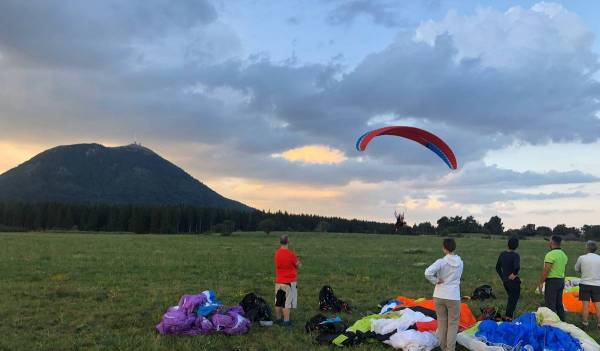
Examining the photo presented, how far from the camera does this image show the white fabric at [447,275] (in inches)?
408

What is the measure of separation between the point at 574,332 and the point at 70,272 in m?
20.1

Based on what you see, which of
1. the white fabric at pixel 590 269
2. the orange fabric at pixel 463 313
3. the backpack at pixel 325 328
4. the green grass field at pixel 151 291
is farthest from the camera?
the white fabric at pixel 590 269

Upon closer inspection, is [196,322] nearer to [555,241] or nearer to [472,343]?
[472,343]

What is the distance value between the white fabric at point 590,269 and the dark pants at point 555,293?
2.01ft

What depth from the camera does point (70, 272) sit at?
2281cm

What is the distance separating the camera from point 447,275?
34.1 feet

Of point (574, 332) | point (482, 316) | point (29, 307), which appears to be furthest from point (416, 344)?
point (29, 307)

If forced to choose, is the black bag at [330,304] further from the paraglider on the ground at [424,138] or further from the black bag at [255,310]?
the paraglider on the ground at [424,138]

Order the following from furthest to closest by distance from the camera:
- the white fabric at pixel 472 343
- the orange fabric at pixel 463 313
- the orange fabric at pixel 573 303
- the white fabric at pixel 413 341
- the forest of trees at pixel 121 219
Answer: the forest of trees at pixel 121 219
the orange fabric at pixel 573 303
the orange fabric at pixel 463 313
the white fabric at pixel 413 341
the white fabric at pixel 472 343

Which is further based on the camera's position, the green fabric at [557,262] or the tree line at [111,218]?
the tree line at [111,218]

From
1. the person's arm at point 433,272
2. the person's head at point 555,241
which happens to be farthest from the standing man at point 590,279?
the person's arm at point 433,272

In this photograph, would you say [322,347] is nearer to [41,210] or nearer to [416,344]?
[416,344]

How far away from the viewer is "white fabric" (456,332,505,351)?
10228 mm

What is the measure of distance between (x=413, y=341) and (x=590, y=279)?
6316 mm
